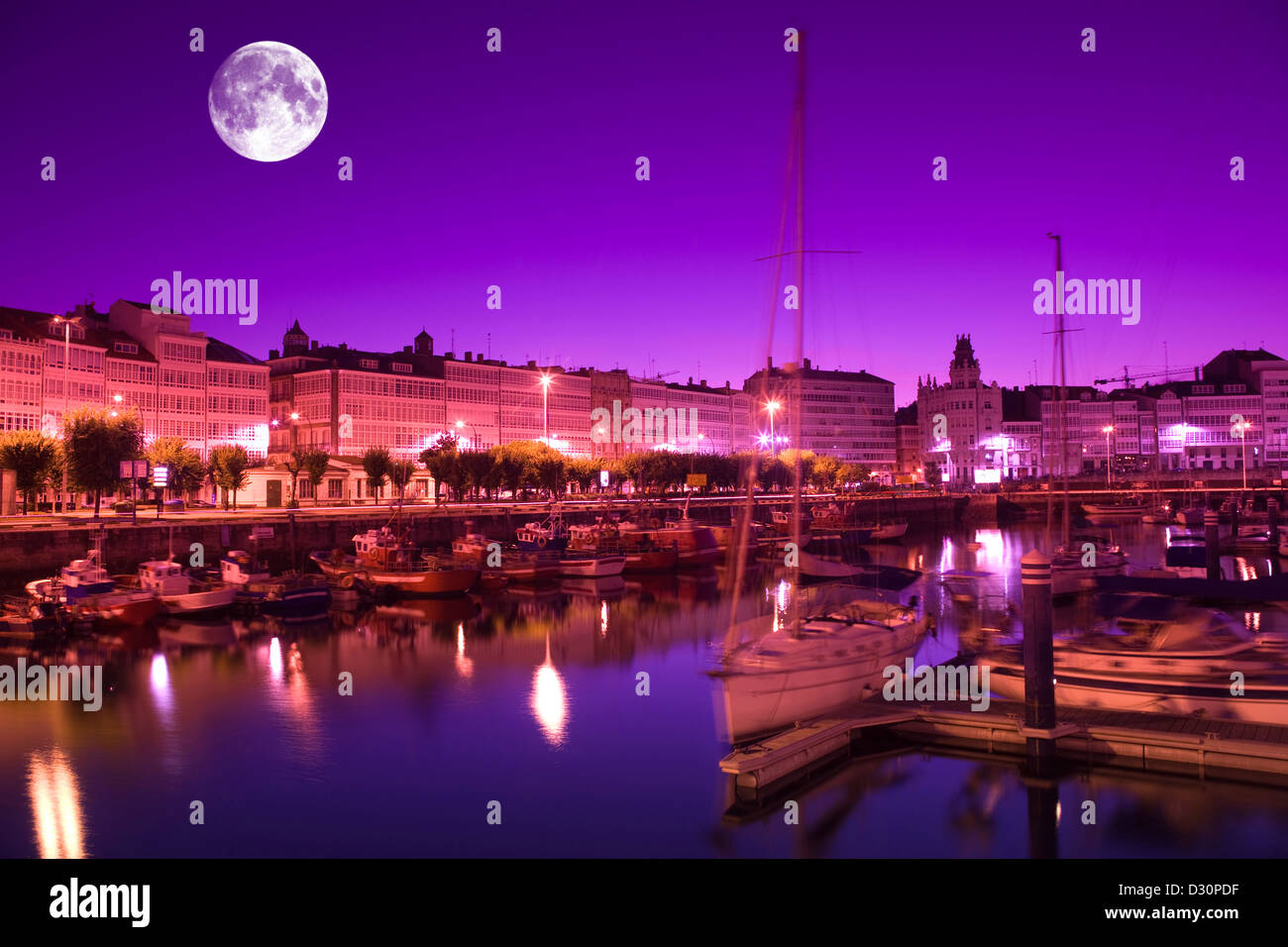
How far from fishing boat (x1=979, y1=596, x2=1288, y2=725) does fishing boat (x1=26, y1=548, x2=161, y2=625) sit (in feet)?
106

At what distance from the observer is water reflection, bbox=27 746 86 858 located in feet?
60.5

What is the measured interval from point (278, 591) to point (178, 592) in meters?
3.92

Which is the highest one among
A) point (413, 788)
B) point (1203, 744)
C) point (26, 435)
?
point (26, 435)

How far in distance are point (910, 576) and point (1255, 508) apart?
9487 centimetres

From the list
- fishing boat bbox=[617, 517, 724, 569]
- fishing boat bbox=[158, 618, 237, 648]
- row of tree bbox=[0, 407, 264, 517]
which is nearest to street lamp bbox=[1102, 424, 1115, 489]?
fishing boat bbox=[617, 517, 724, 569]

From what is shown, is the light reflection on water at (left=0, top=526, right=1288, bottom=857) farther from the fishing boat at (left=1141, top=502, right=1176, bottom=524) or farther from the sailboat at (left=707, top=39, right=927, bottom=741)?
the fishing boat at (left=1141, top=502, right=1176, bottom=524)

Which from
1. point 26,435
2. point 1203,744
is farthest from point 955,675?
point 26,435

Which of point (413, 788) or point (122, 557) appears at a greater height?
point (122, 557)

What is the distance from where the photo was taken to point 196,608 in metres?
42.3

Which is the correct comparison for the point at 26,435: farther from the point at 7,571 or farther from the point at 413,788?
the point at 413,788

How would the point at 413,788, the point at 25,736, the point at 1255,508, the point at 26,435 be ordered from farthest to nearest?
the point at 1255,508 → the point at 26,435 → the point at 25,736 → the point at 413,788

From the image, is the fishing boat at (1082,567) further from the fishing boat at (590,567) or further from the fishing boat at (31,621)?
the fishing boat at (31,621)

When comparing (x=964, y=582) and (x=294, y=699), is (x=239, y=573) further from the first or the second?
(x=964, y=582)
